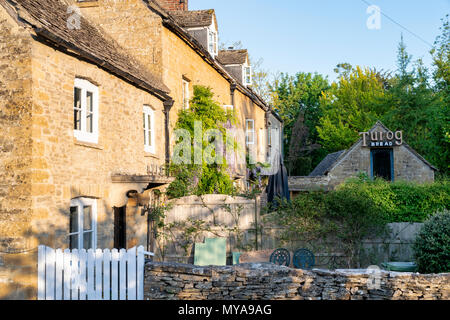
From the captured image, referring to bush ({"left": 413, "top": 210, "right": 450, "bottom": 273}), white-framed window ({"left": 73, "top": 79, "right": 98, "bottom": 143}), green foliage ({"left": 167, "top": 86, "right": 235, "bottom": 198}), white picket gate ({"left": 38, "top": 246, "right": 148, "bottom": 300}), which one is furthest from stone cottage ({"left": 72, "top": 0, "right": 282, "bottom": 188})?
bush ({"left": 413, "top": 210, "right": 450, "bottom": 273})

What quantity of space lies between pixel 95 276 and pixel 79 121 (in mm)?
3503

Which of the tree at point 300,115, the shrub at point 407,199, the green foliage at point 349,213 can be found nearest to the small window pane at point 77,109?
the green foliage at point 349,213

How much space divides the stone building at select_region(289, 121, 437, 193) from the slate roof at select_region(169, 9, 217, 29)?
406 inches

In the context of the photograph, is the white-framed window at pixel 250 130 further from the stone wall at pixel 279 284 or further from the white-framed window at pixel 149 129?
the stone wall at pixel 279 284

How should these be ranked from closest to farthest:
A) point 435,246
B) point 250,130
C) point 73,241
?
point 73,241, point 435,246, point 250,130

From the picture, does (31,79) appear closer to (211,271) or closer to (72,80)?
(72,80)

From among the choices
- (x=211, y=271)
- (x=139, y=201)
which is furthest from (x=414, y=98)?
(x=211, y=271)

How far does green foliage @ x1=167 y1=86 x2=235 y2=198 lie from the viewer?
14.2 m

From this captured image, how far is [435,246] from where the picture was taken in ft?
33.8

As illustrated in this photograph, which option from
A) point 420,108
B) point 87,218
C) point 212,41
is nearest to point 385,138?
point 420,108

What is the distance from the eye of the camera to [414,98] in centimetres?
2750

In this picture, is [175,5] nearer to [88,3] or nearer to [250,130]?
[88,3]

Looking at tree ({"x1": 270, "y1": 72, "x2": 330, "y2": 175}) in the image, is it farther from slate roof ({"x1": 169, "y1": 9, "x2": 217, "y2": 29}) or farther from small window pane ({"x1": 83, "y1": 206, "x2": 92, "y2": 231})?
small window pane ({"x1": 83, "y1": 206, "x2": 92, "y2": 231})
